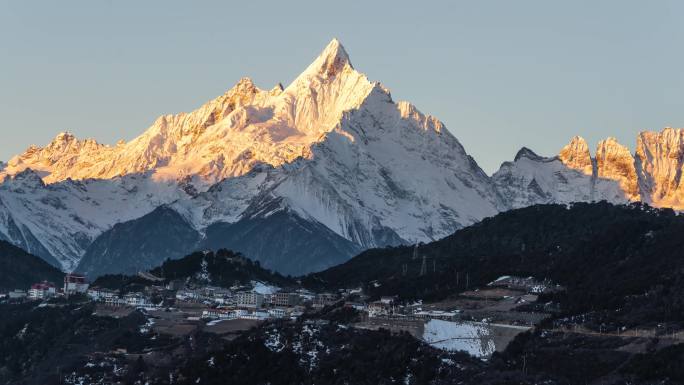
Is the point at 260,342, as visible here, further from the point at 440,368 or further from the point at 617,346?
the point at 617,346

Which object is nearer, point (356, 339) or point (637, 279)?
point (356, 339)

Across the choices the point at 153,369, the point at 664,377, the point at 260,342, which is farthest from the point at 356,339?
the point at 664,377

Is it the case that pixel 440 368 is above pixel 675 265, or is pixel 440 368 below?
below

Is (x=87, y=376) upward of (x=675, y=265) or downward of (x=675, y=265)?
downward

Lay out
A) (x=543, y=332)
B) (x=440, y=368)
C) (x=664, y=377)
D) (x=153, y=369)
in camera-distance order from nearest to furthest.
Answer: (x=664, y=377)
(x=440, y=368)
(x=543, y=332)
(x=153, y=369)

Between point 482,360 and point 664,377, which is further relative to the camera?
point 482,360

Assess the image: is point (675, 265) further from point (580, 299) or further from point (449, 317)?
point (449, 317)

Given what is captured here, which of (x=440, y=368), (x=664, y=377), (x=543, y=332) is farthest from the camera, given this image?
(x=543, y=332)

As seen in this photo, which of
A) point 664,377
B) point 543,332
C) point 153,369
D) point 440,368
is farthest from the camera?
point 153,369

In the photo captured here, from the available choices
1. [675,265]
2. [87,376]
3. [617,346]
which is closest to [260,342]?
[87,376]
